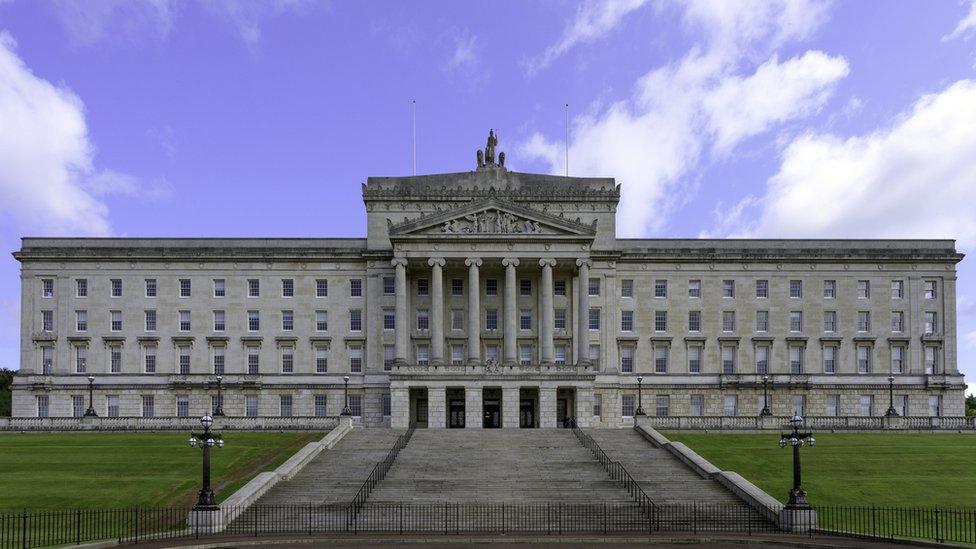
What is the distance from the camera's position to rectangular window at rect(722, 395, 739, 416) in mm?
81000

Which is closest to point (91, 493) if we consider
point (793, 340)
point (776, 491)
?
point (776, 491)

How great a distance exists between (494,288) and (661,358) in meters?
15.7

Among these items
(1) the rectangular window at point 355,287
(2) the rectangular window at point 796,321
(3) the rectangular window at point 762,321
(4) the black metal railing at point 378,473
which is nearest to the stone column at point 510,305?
(1) the rectangular window at point 355,287

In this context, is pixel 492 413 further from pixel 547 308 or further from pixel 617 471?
pixel 617 471

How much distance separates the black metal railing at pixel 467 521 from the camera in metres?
37.2

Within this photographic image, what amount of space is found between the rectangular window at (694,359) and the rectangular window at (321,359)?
31.0 m

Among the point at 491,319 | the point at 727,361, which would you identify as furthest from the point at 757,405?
the point at 491,319

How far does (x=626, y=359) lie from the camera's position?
81562 mm

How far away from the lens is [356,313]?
81.6 meters

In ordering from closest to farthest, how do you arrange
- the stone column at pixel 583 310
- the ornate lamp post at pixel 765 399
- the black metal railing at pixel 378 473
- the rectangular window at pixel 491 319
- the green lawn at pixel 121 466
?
the black metal railing at pixel 378 473 < the green lawn at pixel 121 466 < the ornate lamp post at pixel 765 399 < the stone column at pixel 583 310 < the rectangular window at pixel 491 319

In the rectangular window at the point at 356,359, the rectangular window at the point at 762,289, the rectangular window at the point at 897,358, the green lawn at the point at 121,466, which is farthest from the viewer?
the rectangular window at the point at 762,289

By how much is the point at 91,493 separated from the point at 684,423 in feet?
124

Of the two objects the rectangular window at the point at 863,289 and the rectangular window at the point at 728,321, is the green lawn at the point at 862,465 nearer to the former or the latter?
the rectangular window at the point at 728,321

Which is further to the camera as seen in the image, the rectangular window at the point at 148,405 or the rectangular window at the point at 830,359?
the rectangular window at the point at 830,359
